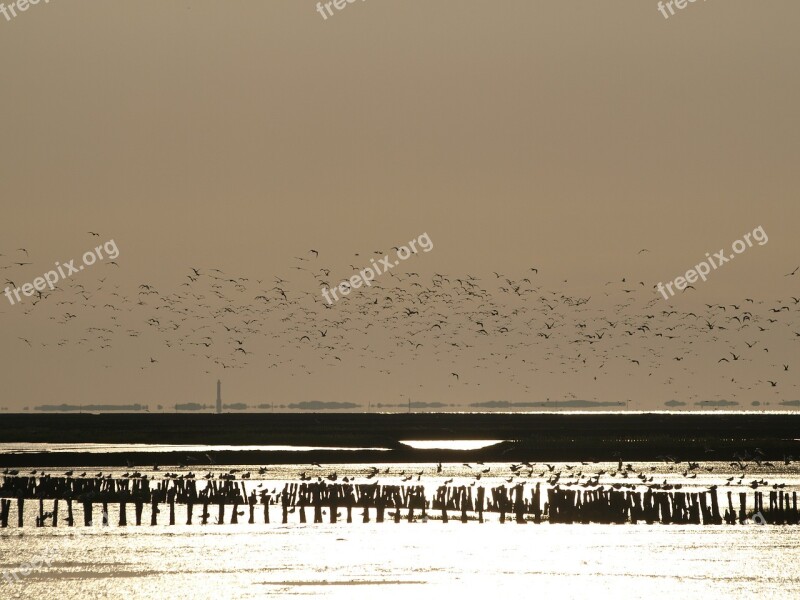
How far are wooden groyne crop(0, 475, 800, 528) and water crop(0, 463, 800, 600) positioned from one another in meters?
1.16

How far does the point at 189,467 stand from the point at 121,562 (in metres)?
47.9

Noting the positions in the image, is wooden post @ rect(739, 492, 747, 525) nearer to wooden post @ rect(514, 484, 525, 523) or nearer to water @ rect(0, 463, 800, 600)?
water @ rect(0, 463, 800, 600)

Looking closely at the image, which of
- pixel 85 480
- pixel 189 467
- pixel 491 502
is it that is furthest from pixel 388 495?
pixel 189 467

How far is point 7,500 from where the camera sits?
195ft

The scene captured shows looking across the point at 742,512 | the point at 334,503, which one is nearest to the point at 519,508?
the point at 334,503

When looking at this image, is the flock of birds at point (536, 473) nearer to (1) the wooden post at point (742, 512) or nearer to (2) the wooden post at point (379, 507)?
(2) the wooden post at point (379, 507)

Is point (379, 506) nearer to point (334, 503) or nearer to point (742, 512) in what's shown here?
point (334, 503)

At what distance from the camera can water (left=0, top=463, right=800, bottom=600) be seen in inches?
1667

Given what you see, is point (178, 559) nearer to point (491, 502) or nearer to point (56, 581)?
point (56, 581)

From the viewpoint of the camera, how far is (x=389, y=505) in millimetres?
65500

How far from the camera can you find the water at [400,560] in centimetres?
4234

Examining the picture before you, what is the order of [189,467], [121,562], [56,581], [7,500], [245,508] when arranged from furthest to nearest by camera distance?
[189,467] → [245,508] → [7,500] → [121,562] → [56,581]

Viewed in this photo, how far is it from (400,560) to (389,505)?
1733 centimetres

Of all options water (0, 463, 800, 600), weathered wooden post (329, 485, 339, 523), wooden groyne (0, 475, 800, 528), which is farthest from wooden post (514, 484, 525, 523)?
weathered wooden post (329, 485, 339, 523)
